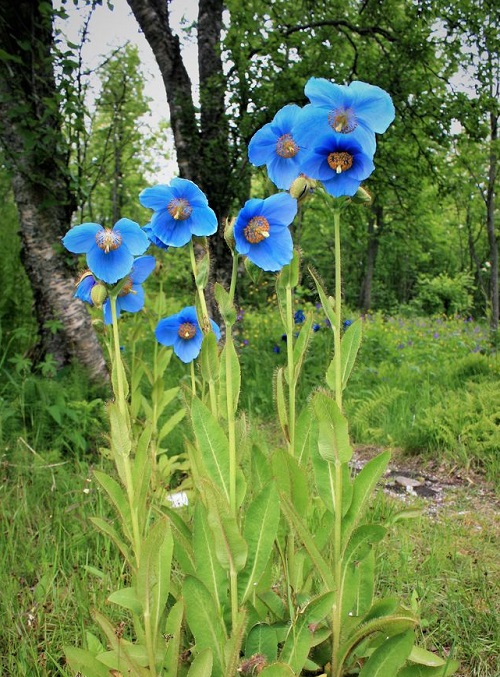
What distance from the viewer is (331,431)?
1023 millimetres

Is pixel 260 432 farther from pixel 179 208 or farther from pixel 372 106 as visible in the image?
pixel 372 106

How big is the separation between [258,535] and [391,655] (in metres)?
0.32

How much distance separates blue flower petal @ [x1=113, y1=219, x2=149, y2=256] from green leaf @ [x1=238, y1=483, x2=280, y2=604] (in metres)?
0.54

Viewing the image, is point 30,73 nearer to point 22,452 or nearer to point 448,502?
point 22,452

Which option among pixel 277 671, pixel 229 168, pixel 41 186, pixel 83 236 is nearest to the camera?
pixel 277 671

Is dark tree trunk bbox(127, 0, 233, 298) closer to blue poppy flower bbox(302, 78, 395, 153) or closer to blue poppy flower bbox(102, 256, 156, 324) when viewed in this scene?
blue poppy flower bbox(102, 256, 156, 324)

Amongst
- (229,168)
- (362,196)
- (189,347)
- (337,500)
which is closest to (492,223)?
(229,168)

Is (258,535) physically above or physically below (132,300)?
below

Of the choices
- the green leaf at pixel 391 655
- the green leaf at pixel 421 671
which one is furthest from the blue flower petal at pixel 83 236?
the green leaf at pixel 421 671

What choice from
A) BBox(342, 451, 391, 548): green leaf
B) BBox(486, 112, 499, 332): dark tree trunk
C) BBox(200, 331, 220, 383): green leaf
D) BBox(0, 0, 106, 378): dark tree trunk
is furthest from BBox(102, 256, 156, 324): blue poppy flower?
BBox(486, 112, 499, 332): dark tree trunk

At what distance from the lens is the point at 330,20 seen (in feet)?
16.5

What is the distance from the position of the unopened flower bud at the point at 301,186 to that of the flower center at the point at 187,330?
0.79 metres

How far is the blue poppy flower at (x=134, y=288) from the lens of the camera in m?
1.33

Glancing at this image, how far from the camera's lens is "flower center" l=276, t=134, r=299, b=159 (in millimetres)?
1107
